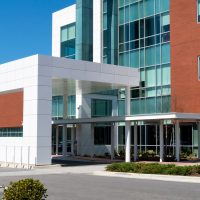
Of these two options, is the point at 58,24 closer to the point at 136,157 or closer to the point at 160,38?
the point at 160,38

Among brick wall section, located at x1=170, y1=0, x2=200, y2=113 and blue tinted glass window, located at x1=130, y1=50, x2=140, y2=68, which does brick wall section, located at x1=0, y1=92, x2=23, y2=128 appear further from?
brick wall section, located at x1=170, y1=0, x2=200, y2=113

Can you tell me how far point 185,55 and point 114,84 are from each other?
6.10 meters

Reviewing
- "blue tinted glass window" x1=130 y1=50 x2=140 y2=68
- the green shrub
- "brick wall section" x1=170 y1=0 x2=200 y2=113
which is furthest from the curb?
"blue tinted glass window" x1=130 y1=50 x2=140 y2=68

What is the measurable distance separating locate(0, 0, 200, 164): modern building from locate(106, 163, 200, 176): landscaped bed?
608 cm

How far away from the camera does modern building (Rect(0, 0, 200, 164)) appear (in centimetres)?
3191

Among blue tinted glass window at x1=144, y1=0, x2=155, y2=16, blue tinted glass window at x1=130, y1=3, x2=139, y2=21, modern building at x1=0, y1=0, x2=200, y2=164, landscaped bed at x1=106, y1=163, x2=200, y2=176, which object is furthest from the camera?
blue tinted glass window at x1=130, y1=3, x2=139, y2=21

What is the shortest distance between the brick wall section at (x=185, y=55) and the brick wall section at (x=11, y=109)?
1239 centimetres

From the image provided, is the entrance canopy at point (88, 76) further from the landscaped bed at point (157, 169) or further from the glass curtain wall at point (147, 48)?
the landscaped bed at point (157, 169)

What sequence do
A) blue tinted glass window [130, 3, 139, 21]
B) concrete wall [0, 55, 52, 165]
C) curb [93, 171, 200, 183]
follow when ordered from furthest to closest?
blue tinted glass window [130, 3, 139, 21], concrete wall [0, 55, 52, 165], curb [93, 171, 200, 183]

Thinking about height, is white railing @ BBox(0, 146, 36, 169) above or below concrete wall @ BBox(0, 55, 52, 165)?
below

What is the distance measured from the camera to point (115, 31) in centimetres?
4388

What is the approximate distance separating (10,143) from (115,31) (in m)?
15.6

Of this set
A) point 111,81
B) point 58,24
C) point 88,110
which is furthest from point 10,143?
point 58,24

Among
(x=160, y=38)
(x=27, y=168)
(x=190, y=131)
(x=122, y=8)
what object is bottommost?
(x=27, y=168)
